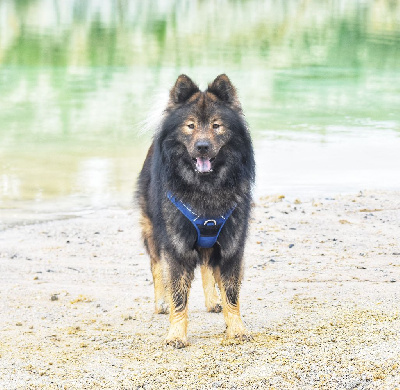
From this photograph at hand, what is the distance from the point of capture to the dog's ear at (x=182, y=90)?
516cm

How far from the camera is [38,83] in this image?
23203 millimetres

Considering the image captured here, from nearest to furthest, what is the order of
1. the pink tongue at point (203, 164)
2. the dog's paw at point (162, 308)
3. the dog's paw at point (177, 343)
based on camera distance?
the pink tongue at point (203, 164) → the dog's paw at point (177, 343) → the dog's paw at point (162, 308)

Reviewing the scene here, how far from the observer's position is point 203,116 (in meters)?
5.04

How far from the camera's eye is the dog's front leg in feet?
17.1

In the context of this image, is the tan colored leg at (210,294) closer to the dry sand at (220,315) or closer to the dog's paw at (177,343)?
the dry sand at (220,315)

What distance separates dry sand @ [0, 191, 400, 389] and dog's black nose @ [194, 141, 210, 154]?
129 centimetres

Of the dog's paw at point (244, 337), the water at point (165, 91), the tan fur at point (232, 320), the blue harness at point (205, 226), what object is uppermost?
the blue harness at point (205, 226)

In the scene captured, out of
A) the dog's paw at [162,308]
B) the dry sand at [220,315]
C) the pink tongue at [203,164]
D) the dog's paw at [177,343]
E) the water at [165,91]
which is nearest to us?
the dry sand at [220,315]

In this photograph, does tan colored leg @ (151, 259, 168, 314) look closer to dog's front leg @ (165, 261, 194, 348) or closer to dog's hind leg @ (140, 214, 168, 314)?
dog's hind leg @ (140, 214, 168, 314)

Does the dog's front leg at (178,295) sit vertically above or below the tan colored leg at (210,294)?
above

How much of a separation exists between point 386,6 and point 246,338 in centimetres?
5700

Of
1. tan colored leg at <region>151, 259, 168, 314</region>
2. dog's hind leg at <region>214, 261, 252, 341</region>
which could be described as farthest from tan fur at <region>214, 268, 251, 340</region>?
tan colored leg at <region>151, 259, 168, 314</region>

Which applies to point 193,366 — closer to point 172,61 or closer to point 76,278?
point 76,278

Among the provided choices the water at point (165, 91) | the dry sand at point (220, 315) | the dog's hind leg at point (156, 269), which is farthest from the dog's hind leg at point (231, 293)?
the water at point (165, 91)
